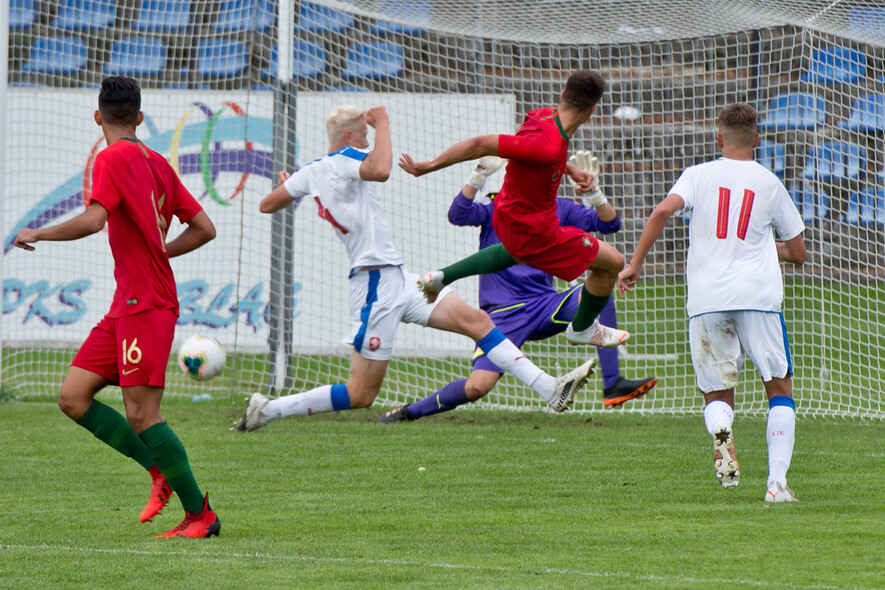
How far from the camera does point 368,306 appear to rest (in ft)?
23.2

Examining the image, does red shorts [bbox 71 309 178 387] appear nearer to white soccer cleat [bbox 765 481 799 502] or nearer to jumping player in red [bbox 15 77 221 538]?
jumping player in red [bbox 15 77 221 538]

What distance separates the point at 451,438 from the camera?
26.8ft

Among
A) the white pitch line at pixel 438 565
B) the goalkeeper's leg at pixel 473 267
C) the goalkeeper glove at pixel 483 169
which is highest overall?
the goalkeeper glove at pixel 483 169

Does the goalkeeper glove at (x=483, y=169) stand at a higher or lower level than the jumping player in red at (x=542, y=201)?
higher

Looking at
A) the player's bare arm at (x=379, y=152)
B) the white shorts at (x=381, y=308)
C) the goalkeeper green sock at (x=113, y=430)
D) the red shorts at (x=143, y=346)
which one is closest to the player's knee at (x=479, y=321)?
the white shorts at (x=381, y=308)

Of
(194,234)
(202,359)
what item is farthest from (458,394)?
(194,234)

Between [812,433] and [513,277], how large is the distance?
8.60ft

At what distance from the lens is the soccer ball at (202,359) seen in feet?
21.7

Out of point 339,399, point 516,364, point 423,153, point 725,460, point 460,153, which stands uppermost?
point 423,153

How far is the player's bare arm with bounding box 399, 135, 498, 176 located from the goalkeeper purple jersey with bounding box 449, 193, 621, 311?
9.99ft

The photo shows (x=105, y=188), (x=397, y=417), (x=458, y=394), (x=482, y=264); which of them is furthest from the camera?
(x=397, y=417)

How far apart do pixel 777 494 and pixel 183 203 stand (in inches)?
127

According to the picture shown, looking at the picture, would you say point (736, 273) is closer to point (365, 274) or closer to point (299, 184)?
point (365, 274)

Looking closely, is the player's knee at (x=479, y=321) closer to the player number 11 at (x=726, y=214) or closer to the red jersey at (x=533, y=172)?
the red jersey at (x=533, y=172)
